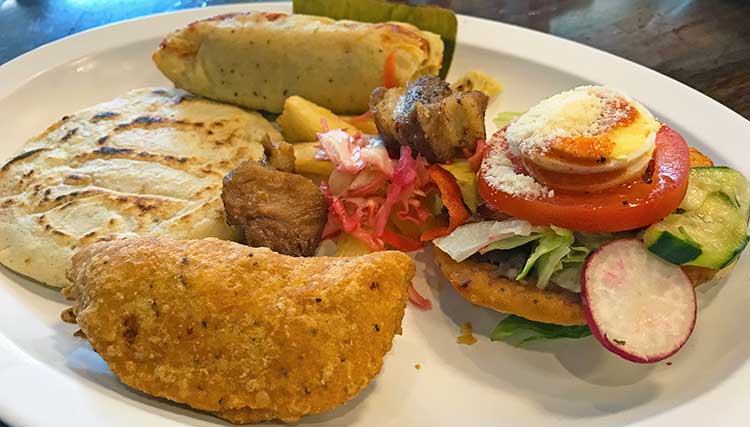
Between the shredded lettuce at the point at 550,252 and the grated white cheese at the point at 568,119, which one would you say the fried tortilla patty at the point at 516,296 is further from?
the grated white cheese at the point at 568,119

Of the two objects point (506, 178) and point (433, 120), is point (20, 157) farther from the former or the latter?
point (506, 178)

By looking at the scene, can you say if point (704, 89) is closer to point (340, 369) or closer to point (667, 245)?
point (667, 245)

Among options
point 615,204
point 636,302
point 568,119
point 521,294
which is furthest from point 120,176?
point 636,302

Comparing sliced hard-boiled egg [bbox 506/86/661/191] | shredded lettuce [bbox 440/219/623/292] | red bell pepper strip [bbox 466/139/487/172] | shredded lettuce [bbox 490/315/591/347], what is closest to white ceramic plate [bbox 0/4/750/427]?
shredded lettuce [bbox 490/315/591/347]

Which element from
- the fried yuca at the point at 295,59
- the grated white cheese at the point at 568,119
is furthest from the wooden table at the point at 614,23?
the grated white cheese at the point at 568,119

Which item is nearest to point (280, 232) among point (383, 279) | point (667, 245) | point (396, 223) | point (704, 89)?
point (396, 223)

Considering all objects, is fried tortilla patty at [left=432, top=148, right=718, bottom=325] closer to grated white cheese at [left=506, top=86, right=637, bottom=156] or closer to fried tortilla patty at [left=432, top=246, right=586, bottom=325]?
fried tortilla patty at [left=432, top=246, right=586, bottom=325]
